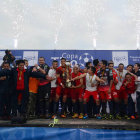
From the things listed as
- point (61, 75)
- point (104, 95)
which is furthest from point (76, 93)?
point (104, 95)

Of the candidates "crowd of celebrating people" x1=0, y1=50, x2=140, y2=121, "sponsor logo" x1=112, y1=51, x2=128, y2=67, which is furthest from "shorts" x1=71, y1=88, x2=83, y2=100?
"sponsor logo" x1=112, y1=51, x2=128, y2=67

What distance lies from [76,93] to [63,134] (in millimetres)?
2121

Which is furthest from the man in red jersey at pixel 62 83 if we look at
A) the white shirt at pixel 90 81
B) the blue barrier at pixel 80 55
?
the blue barrier at pixel 80 55

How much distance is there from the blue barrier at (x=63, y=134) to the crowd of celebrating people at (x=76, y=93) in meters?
1.43

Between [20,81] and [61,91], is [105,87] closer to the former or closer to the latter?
[61,91]

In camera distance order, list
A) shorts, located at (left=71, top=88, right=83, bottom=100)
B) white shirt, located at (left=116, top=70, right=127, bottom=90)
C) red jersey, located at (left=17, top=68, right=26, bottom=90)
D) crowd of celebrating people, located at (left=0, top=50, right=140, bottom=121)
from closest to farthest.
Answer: red jersey, located at (left=17, top=68, right=26, bottom=90), crowd of celebrating people, located at (left=0, top=50, right=140, bottom=121), shorts, located at (left=71, top=88, right=83, bottom=100), white shirt, located at (left=116, top=70, right=127, bottom=90)

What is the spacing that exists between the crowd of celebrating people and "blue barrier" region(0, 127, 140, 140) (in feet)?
4.70

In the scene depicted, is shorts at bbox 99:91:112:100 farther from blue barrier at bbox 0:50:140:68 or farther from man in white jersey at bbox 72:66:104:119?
blue barrier at bbox 0:50:140:68

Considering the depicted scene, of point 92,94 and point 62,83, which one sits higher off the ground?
point 62,83

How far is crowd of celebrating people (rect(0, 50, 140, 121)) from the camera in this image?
5.14 meters

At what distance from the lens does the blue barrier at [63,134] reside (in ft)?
11.6

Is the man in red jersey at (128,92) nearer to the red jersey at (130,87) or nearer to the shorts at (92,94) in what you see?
the red jersey at (130,87)

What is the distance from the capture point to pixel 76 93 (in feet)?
18.2

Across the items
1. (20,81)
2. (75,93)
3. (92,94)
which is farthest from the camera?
(75,93)
